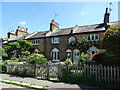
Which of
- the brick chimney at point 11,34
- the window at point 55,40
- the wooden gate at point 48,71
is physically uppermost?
the brick chimney at point 11,34

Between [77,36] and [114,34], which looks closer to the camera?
[114,34]

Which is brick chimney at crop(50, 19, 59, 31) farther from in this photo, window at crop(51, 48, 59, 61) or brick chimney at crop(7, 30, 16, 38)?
brick chimney at crop(7, 30, 16, 38)

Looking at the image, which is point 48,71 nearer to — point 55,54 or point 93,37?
point 93,37

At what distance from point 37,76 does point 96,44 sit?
11306mm

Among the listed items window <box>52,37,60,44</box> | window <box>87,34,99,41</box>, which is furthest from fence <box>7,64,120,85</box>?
window <box>52,37,60,44</box>

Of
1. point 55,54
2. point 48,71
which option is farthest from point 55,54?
point 48,71

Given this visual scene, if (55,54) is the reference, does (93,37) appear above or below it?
above

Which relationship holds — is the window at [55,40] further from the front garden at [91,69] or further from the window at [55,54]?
the front garden at [91,69]

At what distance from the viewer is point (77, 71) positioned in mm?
8594

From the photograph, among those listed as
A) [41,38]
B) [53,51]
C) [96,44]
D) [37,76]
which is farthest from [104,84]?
[41,38]

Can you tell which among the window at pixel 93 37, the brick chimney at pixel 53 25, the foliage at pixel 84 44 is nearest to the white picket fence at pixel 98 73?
the foliage at pixel 84 44

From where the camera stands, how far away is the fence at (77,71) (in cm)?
754

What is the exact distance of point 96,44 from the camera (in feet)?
58.4

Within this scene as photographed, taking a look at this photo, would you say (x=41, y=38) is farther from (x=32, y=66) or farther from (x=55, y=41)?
(x=32, y=66)
